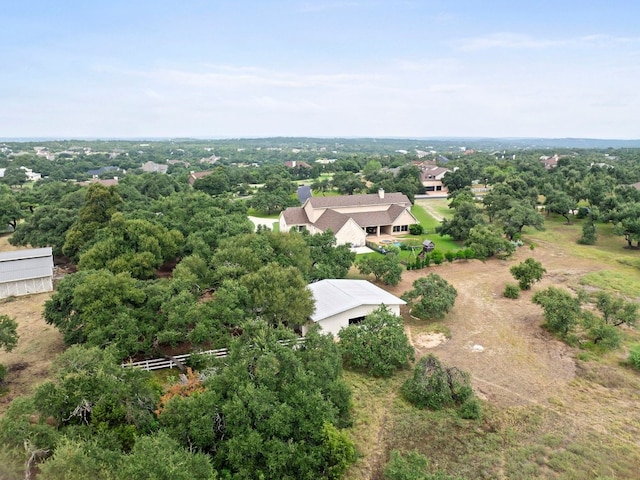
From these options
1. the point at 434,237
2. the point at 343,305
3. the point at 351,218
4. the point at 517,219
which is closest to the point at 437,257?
the point at 351,218

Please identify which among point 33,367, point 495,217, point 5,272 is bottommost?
point 33,367

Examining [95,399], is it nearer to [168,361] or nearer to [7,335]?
[168,361]

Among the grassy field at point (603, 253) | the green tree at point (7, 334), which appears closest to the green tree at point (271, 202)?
the grassy field at point (603, 253)

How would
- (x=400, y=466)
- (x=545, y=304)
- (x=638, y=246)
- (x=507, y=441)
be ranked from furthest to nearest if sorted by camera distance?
(x=638, y=246), (x=545, y=304), (x=507, y=441), (x=400, y=466)

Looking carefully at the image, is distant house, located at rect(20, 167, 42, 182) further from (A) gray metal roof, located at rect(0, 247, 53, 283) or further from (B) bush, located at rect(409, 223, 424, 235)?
(B) bush, located at rect(409, 223, 424, 235)

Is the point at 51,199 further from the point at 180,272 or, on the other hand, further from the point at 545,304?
the point at 545,304

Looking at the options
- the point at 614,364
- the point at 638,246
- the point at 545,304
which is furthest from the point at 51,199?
the point at 638,246

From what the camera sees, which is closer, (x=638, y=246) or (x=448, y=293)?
(x=448, y=293)
